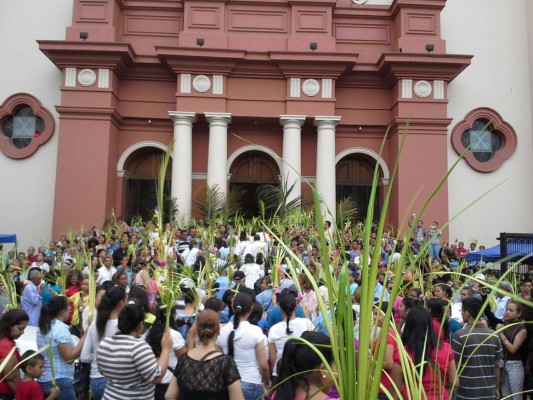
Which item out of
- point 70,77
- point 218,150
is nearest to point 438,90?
point 218,150

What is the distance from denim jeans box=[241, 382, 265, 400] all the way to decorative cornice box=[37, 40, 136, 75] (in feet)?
54.7

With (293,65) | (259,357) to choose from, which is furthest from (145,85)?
(259,357)

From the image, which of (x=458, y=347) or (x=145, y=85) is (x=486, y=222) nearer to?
(x=145, y=85)

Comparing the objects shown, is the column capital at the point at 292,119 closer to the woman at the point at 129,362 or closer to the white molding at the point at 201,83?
the white molding at the point at 201,83

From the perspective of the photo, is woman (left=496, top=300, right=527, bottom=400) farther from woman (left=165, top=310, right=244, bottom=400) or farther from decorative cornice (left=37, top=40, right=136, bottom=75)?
decorative cornice (left=37, top=40, right=136, bottom=75)

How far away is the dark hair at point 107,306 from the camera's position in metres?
4.66

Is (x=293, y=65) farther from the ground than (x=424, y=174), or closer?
farther from the ground

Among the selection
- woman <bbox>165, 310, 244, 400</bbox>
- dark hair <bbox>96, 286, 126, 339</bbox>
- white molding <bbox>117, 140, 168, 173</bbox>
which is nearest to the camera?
woman <bbox>165, 310, 244, 400</bbox>

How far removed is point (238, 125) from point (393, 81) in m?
5.92

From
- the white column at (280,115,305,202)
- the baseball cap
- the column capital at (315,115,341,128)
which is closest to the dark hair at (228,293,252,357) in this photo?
the baseball cap

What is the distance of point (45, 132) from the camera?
20.8 meters

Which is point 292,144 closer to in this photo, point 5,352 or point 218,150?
point 218,150

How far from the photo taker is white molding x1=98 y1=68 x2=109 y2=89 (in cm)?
1977

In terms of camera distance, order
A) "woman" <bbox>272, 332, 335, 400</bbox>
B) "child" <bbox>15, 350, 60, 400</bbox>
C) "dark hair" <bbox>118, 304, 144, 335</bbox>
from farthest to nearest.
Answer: "child" <bbox>15, 350, 60, 400</bbox> → "dark hair" <bbox>118, 304, 144, 335</bbox> → "woman" <bbox>272, 332, 335, 400</bbox>
